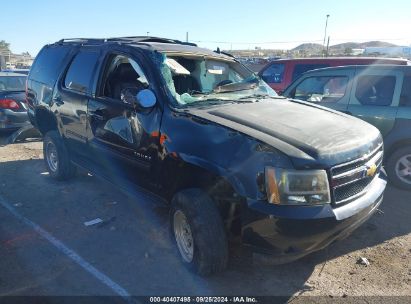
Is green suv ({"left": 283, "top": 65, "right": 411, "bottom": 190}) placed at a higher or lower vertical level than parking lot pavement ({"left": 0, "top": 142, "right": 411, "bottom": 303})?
higher

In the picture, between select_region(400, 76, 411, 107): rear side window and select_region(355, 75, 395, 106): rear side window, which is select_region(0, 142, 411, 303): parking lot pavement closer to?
select_region(400, 76, 411, 107): rear side window

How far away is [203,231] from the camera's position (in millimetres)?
3018

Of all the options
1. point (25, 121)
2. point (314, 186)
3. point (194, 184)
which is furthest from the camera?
point (25, 121)

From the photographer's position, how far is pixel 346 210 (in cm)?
287

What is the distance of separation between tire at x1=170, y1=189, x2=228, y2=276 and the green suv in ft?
11.7

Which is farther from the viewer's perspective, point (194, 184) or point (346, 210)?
point (194, 184)

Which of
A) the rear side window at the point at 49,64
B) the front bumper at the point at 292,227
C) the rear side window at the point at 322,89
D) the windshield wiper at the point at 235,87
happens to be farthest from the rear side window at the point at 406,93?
the rear side window at the point at 49,64

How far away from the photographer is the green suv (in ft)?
17.7

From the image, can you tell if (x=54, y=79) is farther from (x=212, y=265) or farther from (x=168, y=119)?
(x=212, y=265)

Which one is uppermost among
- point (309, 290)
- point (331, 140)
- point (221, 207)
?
point (331, 140)

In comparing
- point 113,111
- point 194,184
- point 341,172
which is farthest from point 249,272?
point 113,111

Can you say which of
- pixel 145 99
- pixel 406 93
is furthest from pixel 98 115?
pixel 406 93

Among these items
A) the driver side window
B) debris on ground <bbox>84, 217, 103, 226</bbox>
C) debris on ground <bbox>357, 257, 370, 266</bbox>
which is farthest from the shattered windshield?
debris on ground <bbox>357, 257, 370, 266</bbox>

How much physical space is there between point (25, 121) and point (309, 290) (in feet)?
25.5
